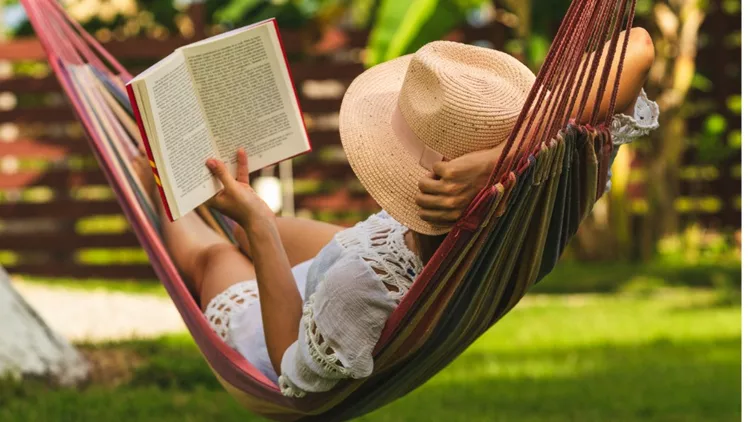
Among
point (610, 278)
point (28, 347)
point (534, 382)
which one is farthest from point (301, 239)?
point (610, 278)

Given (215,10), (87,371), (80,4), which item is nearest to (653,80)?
(215,10)

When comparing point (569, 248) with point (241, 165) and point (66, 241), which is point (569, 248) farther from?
point (241, 165)

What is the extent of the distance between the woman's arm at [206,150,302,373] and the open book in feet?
0.08

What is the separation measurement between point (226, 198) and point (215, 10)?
6.42 meters

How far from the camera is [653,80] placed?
7.26 metres

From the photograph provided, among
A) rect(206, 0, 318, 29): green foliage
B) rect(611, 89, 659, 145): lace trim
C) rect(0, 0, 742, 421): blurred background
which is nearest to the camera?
rect(611, 89, 659, 145): lace trim

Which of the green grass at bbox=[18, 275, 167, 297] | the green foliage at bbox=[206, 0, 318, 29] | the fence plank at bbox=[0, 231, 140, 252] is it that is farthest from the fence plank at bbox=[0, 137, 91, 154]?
the green foliage at bbox=[206, 0, 318, 29]

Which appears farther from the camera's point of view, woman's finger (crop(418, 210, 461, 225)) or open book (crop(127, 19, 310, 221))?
open book (crop(127, 19, 310, 221))

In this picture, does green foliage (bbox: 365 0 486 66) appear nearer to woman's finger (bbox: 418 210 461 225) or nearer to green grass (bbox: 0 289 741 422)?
green grass (bbox: 0 289 741 422)

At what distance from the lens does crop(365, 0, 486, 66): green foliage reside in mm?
6156

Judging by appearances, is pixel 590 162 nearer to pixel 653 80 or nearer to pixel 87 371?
pixel 87 371

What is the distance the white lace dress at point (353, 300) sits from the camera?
1.83 meters

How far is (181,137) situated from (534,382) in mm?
2032

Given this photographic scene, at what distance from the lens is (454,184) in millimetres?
1706
